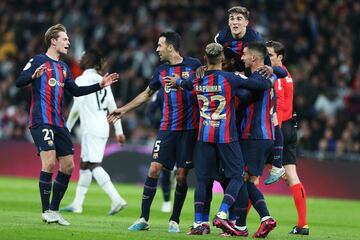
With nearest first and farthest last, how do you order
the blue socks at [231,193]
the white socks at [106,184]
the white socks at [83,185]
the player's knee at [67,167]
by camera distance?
1. the blue socks at [231,193]
2. the player's knee at [67,167]
3. the white socks at [106,184]
4. the white socks at [83,185]

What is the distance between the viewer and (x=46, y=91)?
41.8ft

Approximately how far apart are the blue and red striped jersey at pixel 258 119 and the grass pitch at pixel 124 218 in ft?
4.21

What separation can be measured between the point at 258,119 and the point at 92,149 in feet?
15.3

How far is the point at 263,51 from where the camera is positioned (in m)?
12.2

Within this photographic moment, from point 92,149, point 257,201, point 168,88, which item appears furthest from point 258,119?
point 92,149

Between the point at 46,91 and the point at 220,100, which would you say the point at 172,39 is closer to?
the point at 220,100

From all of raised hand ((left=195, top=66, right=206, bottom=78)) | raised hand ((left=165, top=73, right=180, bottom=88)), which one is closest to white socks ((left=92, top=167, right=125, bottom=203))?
raised hand ((left=165, top=73, right=180, bottom=88))

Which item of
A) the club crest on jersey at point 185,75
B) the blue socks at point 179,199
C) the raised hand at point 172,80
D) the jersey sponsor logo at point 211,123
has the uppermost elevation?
the club crest on jersey at point 185,75

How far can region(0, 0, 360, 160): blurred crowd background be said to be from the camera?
24078 mm

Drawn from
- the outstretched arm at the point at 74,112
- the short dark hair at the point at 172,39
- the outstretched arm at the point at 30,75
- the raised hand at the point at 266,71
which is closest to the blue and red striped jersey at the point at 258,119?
the raised hand at the point at 266,71

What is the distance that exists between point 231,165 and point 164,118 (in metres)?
1.23

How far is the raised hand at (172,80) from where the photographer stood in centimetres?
1239

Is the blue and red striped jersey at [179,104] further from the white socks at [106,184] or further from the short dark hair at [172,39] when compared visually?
the white socks at [106,184]

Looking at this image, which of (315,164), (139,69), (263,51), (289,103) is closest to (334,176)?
(315,164)
